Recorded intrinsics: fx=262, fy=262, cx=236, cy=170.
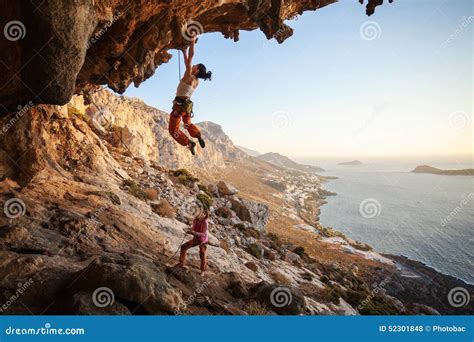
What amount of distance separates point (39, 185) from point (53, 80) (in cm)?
595

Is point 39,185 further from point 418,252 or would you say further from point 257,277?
point 418,252
